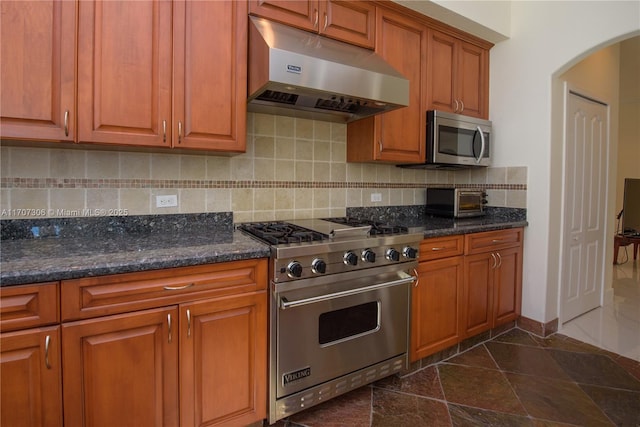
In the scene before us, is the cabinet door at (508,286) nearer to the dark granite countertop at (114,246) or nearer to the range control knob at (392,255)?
the range control knob at (392,255)

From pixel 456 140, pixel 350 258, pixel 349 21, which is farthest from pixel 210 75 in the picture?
pixel 456 140

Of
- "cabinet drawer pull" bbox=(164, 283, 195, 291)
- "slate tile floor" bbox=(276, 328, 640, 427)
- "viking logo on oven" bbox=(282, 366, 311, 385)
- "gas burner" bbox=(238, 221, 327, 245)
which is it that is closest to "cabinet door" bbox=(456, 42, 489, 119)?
"gas burner" bbox=(238, 221, 327, 245)

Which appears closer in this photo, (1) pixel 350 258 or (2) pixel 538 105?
(1) pixel 350 258

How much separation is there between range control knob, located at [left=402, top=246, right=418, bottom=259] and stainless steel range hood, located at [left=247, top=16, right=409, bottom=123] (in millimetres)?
868

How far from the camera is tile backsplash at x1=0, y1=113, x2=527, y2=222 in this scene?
5.51ft

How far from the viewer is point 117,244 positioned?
5.04ft

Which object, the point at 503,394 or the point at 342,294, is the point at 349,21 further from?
the point at 503,394

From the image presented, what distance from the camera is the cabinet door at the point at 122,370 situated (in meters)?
1.20

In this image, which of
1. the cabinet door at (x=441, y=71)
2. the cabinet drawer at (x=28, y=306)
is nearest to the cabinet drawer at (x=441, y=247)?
the cabinet door at (x=441, y=71)

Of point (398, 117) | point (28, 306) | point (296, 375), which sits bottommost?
point (296, 375)

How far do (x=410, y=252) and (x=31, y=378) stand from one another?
1762 millimetres

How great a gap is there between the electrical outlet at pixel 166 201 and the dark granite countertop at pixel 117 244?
0.07 meters

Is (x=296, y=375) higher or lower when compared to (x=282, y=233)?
lower

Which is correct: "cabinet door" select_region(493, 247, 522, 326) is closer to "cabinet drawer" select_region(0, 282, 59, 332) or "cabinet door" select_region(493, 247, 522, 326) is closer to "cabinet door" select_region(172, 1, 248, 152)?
"cabinet door" select_region(172, 1, 248, 152)
